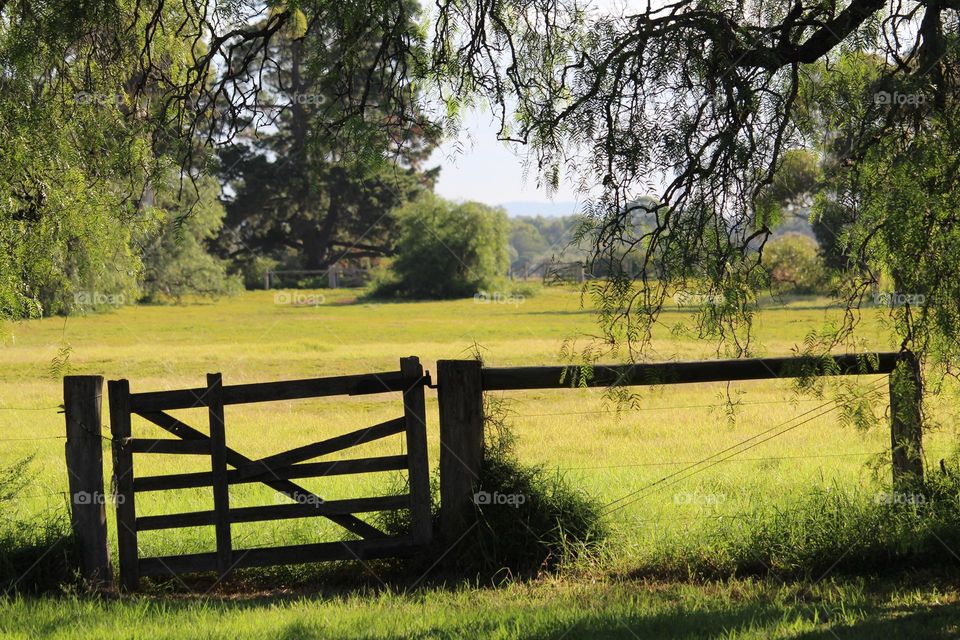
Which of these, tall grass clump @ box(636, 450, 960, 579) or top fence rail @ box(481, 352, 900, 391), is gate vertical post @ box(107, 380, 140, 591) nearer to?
top fence rail @ box(481, 352, 900, 391)

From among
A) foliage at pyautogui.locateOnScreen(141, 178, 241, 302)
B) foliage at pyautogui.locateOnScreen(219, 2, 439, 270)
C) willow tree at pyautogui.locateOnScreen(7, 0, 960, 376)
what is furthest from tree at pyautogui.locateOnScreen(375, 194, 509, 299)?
willow tree at pyautogui.locateOnScreen(7, 0, 960, 376)

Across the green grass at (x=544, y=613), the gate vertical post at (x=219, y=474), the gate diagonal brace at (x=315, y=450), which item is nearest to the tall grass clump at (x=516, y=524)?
the green grass at (x=544, y=613)

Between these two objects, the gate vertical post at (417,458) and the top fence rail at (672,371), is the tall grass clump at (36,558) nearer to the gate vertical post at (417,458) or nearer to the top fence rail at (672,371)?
the gate vertical post at (417,458)

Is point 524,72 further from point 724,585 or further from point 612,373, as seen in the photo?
point 724,585

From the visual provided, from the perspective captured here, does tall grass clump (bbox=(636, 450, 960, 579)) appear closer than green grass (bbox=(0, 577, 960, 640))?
No

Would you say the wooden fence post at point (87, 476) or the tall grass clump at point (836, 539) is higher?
the wooden fence post at point (87, 476)

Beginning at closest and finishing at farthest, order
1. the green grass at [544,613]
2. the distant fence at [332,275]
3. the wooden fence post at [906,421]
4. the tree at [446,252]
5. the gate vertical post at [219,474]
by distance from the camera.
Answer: the green grass at [544,613]
the wooden fence post at [906,421]
the gate vertical post at [219,474]
the tree at [446,252]
the distant fence at [332,275]

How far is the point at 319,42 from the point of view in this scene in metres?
7.74

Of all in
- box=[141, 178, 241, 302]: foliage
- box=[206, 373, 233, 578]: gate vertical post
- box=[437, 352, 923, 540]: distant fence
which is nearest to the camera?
box=[206, 373, 233, 578]: gate vertical post

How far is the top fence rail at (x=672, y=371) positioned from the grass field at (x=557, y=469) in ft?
1.09

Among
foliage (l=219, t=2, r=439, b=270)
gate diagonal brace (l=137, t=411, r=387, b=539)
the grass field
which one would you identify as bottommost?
the grass field

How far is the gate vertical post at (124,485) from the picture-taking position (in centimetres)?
769

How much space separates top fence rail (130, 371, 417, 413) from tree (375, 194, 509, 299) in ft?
166

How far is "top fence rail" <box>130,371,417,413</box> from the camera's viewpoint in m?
7.65
